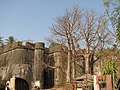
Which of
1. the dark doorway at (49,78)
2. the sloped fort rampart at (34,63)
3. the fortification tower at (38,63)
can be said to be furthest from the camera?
the dark doorway at (49,78)

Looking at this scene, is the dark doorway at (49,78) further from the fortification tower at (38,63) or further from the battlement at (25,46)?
the battlement at (25,46)

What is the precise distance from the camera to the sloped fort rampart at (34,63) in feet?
106

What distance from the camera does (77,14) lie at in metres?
30.4

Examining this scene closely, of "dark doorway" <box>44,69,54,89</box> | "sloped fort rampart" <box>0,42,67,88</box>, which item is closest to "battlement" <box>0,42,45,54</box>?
"sloped fort rampart" <box>0,42,67,88</box>

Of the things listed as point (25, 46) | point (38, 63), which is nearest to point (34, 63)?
point (38, 63)

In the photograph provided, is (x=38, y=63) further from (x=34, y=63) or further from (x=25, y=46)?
(x=25, y=46)

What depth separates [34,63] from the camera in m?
33.6

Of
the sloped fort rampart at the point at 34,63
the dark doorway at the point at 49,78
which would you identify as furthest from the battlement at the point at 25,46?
the dark doorway at the point at 49,78

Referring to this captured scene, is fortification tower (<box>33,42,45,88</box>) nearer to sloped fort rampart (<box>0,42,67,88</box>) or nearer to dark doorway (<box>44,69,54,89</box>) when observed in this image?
sloped fort rampart (<box>0,42,67,88</box>)

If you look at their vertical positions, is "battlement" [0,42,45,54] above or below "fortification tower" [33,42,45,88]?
above

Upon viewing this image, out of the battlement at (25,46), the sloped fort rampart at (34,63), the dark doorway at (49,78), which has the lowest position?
the dark doorway at (49,78)

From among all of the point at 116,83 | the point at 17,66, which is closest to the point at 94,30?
the point at 17,66

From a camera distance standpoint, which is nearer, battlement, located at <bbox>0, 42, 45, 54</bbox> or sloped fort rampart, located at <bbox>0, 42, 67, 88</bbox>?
sloped fort rampart, located at <bbox>0, 42, 67, 88</bbox>

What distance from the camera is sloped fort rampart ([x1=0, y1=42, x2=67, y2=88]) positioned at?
106 feet
